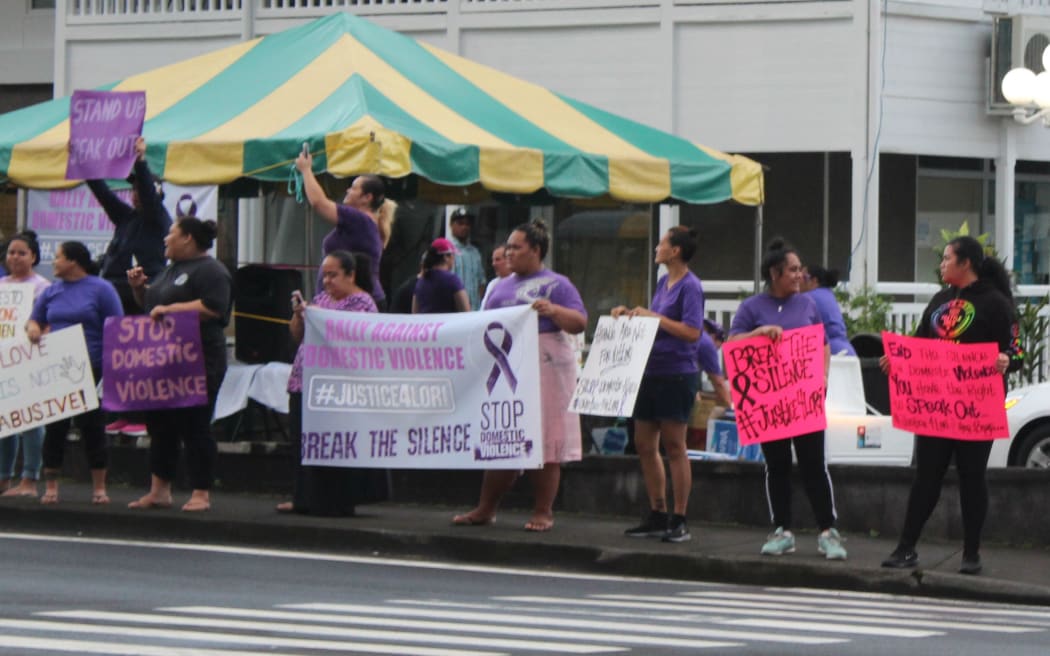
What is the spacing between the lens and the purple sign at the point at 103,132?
14367 mm

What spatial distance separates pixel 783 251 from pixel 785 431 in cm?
102

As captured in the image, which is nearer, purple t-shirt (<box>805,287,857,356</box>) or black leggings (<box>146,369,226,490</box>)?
black leggings (<box>146,369,226,490</box>)

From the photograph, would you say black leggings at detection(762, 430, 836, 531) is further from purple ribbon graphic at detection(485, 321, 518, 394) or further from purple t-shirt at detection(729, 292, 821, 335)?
purple ribbon graphic at detection(485, 321, 518, 394)

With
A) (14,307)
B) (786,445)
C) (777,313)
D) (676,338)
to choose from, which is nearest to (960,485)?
(786,445)

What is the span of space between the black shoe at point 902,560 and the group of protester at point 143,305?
4452 mm

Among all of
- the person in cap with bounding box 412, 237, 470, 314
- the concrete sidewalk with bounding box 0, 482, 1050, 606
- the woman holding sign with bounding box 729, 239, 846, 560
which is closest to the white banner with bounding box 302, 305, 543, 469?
the concrete sidewalk with bounding box 0, 482, 1050, 606

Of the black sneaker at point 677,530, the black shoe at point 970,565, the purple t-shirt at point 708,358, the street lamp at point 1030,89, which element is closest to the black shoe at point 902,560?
the black shoe at point 970,565

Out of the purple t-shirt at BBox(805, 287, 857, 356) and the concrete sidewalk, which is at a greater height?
the purple t-shirt at BBox(805, 287, 857, 356)

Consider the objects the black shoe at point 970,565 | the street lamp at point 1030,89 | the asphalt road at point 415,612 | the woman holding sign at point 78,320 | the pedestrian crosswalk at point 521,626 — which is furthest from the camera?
the street lamp at point 1030,89

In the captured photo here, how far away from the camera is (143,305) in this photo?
1417 centimetres

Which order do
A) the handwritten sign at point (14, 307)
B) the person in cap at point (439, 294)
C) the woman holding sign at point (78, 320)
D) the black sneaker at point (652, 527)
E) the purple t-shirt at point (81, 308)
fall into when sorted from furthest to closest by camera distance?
the handwritten sign at point (14, 307) → the person in cap at point (439, 294) → the purple t-shirt at point (81, 308) → the woman holding sign at point (78, 320) → the black sneaker at point (652, 527)

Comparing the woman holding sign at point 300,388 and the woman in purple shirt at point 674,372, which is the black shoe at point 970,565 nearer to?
the woman in purple shirt at point 674,372

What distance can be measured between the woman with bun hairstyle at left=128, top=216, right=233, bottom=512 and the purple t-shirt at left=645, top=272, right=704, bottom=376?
2875 mm

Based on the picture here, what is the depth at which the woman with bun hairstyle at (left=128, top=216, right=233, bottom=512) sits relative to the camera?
13453 mm
